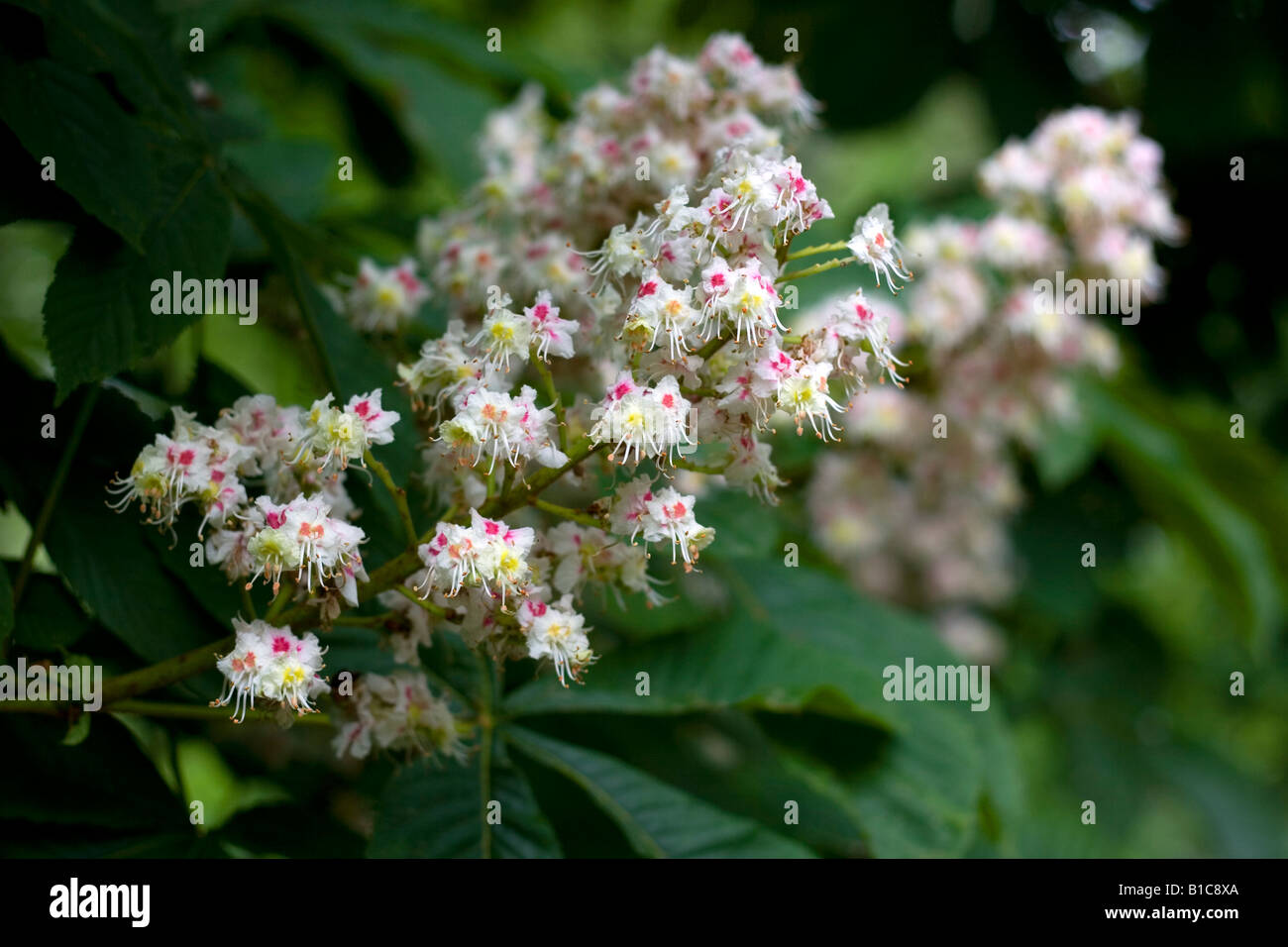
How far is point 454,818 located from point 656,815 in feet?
0.81

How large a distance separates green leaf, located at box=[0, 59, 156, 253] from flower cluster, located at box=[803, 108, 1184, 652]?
1.29 metres

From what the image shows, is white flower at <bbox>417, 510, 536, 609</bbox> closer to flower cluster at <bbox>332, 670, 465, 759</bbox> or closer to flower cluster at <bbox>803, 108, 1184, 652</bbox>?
flower cluster at <bbox>332, 670, 465, 759</bbox>

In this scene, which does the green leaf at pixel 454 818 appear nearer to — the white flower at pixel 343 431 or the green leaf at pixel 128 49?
the white flower at pixel 343 431

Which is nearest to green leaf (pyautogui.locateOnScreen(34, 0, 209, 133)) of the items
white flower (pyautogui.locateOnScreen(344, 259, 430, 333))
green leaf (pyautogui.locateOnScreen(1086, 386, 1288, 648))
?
white flower (pyautogui.locateOnScreen(344, 259, 430, 333))

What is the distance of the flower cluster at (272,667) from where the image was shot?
0.92 meters

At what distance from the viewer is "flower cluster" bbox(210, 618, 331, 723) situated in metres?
0.92

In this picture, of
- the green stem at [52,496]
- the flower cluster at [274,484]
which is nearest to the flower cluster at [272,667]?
the flower cluster at [274,484]

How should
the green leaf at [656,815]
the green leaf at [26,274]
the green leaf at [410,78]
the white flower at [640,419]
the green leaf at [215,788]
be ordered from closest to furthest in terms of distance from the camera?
the white flower at [640,419] < the green leaf at [656,815] < the green leaf at [215,788] < the green leaf at [26,274] < the green leaf at [410,78]

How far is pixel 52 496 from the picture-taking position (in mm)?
1115

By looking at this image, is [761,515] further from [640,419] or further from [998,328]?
[998,328]

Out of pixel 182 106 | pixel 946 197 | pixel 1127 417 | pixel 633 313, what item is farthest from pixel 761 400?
pixel 946 197

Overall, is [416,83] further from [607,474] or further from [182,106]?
[607,474]
